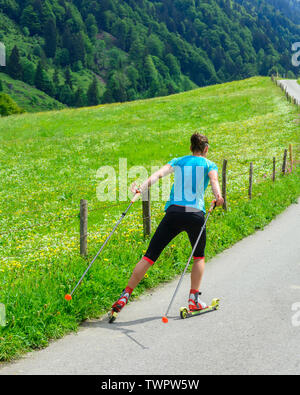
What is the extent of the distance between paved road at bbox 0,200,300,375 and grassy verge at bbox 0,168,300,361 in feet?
0.79

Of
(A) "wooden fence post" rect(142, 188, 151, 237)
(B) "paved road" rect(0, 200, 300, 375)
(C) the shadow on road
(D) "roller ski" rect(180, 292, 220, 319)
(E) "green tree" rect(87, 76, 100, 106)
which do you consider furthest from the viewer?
(E) "green tree" rect(87, 76, 100, 106)

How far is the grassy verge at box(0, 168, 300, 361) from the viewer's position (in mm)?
5727

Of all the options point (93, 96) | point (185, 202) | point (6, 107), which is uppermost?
point (93, 96)

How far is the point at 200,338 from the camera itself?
588 centimetres

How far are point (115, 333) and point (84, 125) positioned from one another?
4566cm

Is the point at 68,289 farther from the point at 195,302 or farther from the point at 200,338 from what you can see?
the point at 200,338

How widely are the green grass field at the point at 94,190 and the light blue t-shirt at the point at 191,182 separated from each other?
213 centimetres

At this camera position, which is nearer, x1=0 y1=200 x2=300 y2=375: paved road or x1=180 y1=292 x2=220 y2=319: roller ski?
x1=0 y1=200 x2=300 y2=375: paved road

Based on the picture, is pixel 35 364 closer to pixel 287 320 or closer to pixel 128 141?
pixel 287 320

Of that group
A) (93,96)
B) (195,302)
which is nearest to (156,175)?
(195,302)

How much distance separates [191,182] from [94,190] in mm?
16398

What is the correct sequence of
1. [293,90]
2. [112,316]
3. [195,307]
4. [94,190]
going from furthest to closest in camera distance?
[293,90], [94,190], [195,307], [112,316]

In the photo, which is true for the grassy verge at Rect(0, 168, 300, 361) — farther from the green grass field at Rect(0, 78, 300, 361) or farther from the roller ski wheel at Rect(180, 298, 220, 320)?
the roller ski wheel at Rect(180, 298, 220, 320)

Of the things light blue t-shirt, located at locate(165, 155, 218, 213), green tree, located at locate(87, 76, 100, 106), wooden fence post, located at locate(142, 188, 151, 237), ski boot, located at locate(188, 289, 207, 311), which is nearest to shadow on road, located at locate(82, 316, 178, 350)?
ski boot, located at locate(188, 289, 207, 311)
